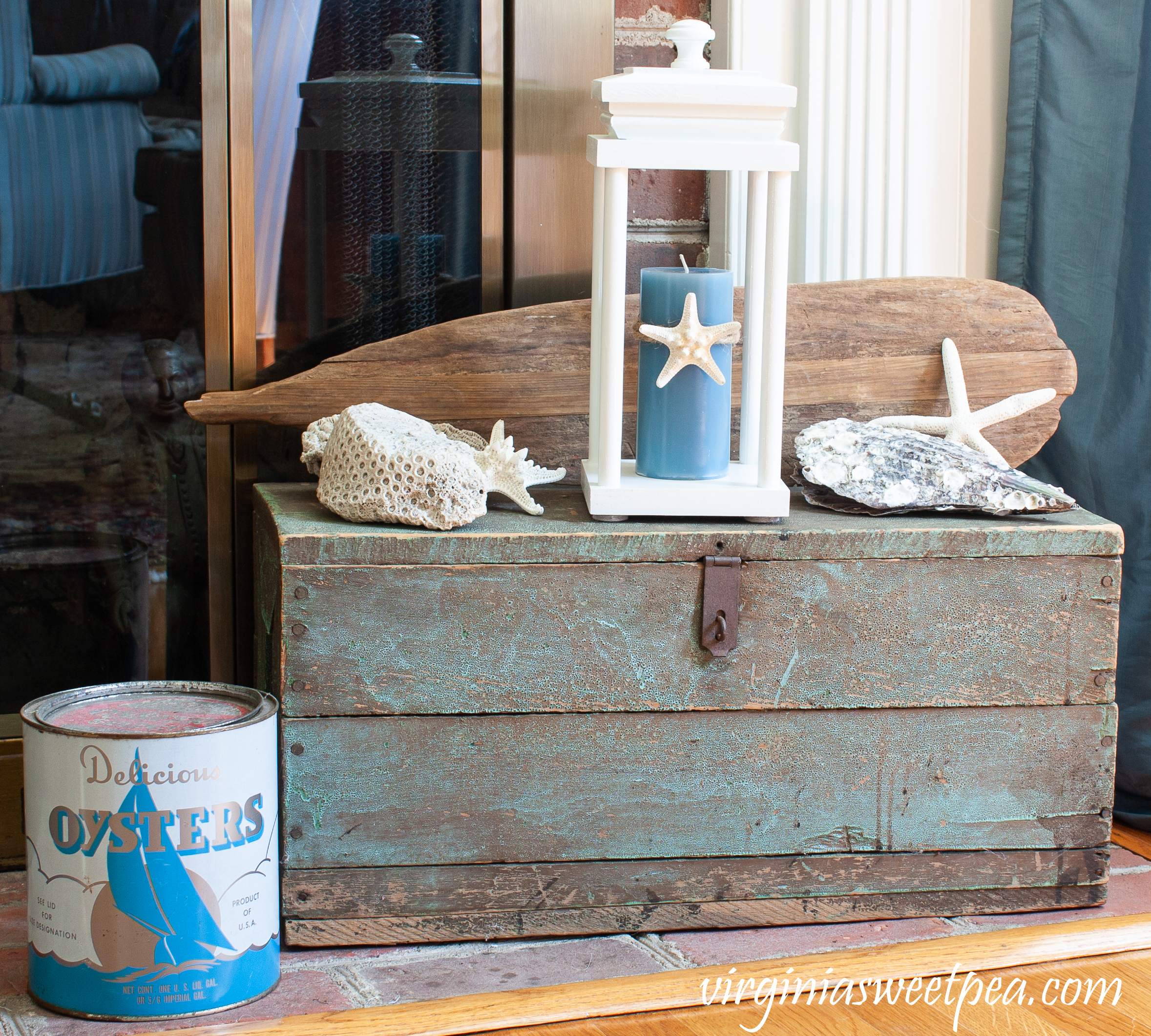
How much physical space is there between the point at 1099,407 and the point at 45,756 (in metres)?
1.28

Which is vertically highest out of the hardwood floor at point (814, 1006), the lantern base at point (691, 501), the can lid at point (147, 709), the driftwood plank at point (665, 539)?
the lantern base at point (691, 501)

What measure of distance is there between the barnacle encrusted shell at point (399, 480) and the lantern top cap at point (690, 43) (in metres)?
0.44

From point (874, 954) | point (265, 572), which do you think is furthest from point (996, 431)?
point (265, 572)

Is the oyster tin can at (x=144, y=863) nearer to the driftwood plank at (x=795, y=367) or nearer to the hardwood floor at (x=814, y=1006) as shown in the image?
the hardwood floor at (x=814, y=1006)

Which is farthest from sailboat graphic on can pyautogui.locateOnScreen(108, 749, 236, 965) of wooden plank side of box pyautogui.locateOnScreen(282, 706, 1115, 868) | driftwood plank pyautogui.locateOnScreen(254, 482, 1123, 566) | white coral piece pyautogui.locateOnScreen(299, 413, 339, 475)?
white coral piece pyautogui.locateOnScreen(299, 413, 339, 475)

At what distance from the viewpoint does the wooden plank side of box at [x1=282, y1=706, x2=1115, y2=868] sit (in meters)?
1.17

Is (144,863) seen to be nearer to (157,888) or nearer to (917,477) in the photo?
(157,888)

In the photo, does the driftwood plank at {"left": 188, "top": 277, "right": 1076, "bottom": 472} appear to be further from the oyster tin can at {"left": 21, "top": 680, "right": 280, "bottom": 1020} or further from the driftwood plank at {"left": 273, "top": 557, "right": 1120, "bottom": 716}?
the oyster tin can at {"left": 21, "top": 680, "right": 280, "bottom": 1020}

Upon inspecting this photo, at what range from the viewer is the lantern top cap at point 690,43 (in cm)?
118

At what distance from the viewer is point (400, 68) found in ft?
4.66

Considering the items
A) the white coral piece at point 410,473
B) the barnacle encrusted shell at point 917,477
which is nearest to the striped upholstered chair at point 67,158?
the white coral piece at point 410,473

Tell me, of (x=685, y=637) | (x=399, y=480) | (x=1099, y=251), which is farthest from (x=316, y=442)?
(x=1099, y=251)

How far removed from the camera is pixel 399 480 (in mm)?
1153

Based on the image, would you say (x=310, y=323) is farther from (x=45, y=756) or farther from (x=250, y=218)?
(x=45, y=756)
